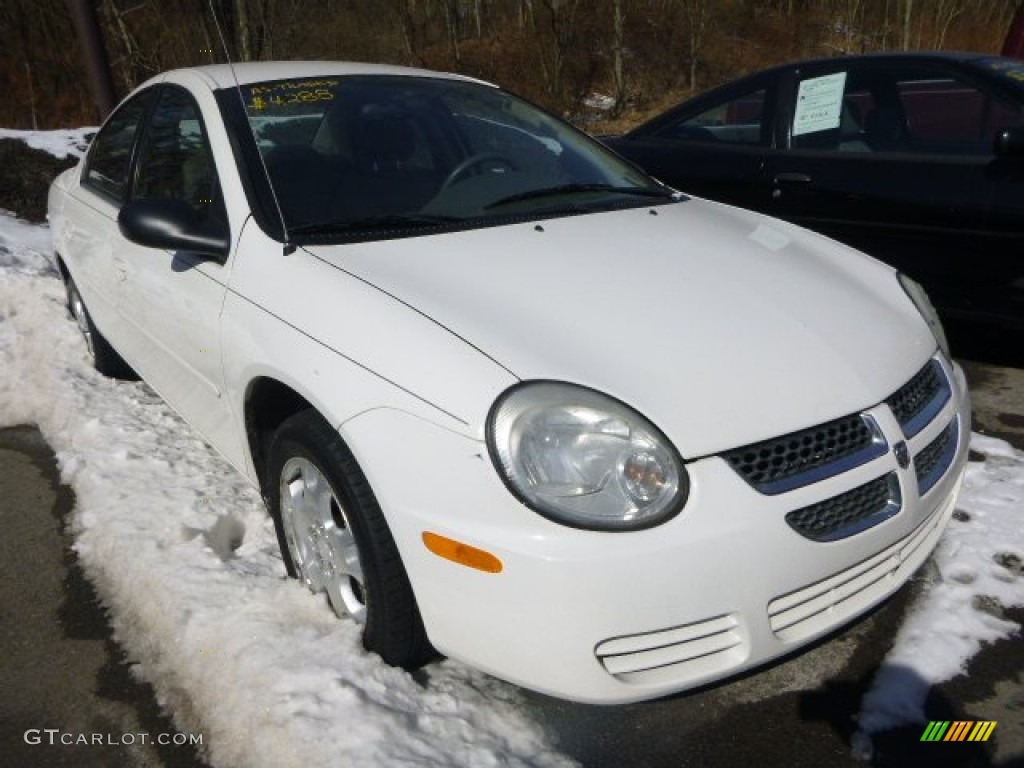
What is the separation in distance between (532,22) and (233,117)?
631 inches

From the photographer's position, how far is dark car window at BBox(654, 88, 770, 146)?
175 inches

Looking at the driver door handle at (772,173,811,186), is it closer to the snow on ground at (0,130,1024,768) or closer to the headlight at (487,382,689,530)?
the snow on ground at (0,130,1024,768)

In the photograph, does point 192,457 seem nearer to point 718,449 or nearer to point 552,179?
point 552,179

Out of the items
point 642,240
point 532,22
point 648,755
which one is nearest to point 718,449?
point 648,755

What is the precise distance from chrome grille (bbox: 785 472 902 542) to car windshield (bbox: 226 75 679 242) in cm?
124

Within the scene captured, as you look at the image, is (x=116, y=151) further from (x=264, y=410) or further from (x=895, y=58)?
(x=895, y=58)

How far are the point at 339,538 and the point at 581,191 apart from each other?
141cm

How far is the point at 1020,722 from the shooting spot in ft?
6.59

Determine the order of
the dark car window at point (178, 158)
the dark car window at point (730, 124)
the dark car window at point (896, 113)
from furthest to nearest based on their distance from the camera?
1. the dark car window at point (730, 124)
2. the dark car window at point (896, 113)
3. the dark car window at point (178, 158)

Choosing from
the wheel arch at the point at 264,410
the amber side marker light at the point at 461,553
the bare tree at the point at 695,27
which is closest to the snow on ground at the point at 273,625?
the wheel arch at the point at 264,410

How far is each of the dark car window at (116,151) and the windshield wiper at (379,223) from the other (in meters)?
1.34

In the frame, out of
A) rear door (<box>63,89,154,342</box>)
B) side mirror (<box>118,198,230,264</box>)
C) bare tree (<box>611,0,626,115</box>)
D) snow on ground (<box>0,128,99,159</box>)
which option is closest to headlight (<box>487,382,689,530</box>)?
side mirror (<box>118,198,230,264</box>)

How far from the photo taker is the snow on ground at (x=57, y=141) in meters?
8.24

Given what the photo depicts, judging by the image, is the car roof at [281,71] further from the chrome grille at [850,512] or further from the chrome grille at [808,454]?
the chrome grille at [850,512]
